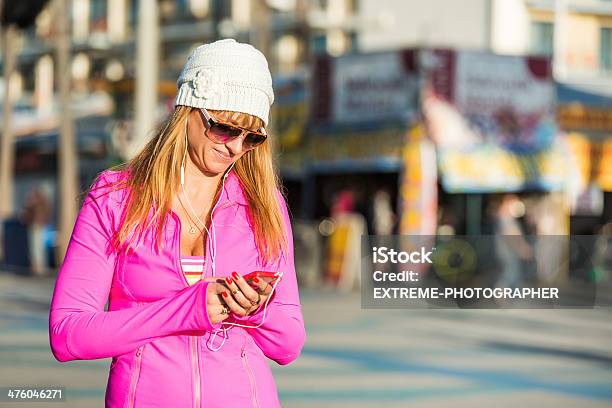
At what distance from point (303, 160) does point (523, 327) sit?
1127 centimetres

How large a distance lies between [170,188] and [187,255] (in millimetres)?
140

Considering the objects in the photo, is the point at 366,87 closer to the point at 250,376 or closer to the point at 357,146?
the point at 357,146

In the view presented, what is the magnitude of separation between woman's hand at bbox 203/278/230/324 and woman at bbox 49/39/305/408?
0.04 m

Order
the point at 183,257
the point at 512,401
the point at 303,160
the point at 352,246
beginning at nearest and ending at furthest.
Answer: the point at 183,257 → the point at 512,401 → the point at 352,246 → the point at 303,160

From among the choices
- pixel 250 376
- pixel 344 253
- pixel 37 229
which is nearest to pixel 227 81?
pixel 250 376

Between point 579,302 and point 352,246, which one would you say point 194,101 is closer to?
point 579,302

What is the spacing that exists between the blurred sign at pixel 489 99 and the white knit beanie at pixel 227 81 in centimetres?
2007

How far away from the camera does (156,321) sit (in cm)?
243

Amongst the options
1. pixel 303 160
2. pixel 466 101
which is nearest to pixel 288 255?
pixel 466 101

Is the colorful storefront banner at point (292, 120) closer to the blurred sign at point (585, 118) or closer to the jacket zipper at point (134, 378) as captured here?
the blurred sign at point (585, 118)

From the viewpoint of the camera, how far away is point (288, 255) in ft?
8.78

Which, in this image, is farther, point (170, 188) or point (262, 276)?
point (170, 188)

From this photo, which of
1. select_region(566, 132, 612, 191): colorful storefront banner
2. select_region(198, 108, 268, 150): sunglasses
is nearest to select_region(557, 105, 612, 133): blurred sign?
select_region(566, 132, 612, 191): colorful storefront banner

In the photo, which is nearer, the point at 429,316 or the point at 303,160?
the point at 429,316
